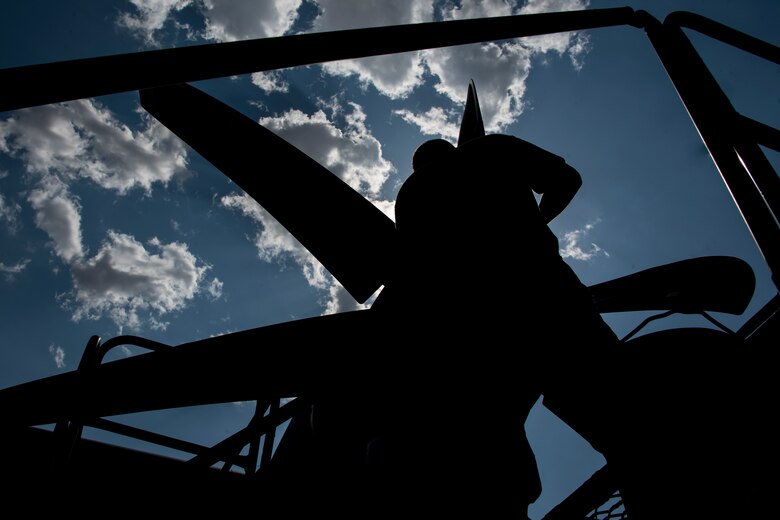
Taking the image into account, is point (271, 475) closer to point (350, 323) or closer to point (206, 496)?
point (206, 496)

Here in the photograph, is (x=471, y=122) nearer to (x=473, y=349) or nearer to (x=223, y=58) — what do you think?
(x=473, y=349)

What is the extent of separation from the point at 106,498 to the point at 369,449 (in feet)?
8.89

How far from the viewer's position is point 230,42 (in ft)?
2.49

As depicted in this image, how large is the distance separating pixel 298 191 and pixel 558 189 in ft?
6.17

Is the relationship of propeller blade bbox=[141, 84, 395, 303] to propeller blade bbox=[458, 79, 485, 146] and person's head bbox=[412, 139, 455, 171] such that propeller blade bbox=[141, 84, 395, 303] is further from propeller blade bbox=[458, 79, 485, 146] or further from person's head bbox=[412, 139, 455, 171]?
propeller blade bbox=[458, 79, 485, 146]

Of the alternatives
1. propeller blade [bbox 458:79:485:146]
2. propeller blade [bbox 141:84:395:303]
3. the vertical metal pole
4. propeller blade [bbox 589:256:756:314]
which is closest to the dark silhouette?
propeller blade [bbox 141:84:395:303]

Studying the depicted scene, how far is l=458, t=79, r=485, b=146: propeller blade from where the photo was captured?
14.4 ft

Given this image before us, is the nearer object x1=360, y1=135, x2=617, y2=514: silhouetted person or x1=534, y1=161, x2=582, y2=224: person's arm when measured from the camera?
x1=360, y1=135, x2=617, y2=514: silhouetted person

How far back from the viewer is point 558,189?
2562mm

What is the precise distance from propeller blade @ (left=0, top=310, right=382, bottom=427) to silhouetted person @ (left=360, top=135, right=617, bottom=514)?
→ 592 mm

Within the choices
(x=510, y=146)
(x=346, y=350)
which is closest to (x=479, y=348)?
(x=346, y=350)

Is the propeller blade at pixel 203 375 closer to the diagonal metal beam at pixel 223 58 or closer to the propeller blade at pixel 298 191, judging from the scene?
the propeller blade at pixel 298 191

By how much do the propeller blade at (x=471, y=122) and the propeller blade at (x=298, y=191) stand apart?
1.70 meters

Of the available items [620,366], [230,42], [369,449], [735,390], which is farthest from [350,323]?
[230,42]
